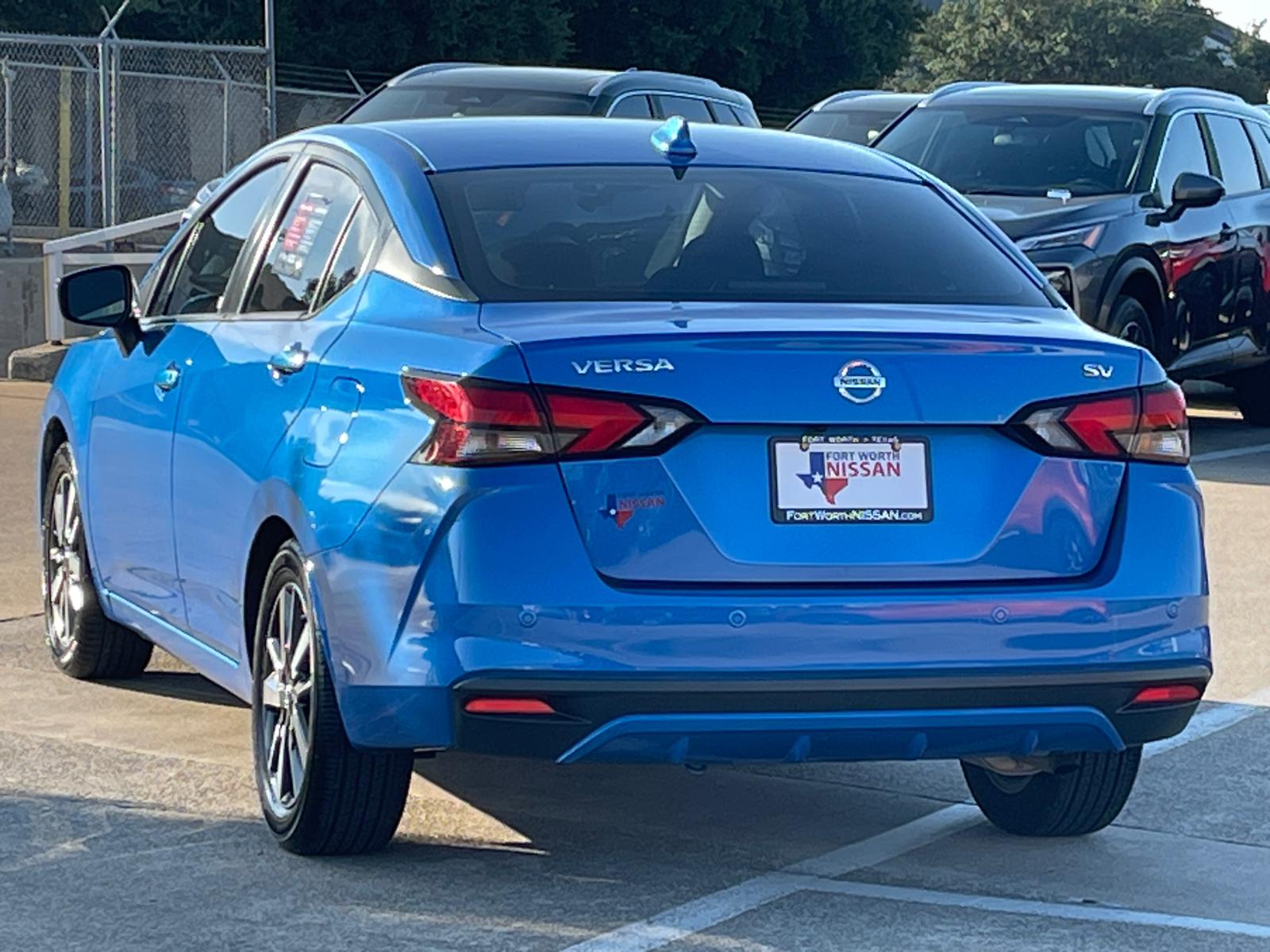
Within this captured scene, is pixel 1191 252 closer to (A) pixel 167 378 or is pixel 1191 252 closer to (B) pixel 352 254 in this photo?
(A) pixel 167 378

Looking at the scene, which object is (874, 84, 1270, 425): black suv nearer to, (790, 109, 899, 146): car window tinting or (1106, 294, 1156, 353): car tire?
(1106, 294, 1156, 353): car tire

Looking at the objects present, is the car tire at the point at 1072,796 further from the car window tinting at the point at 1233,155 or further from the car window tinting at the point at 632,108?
the car window tinting at the point at 632,108

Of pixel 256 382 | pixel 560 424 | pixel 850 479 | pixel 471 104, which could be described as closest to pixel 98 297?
pixel 256 382

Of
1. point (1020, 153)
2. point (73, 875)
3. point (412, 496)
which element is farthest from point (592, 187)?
point (1020, 153)

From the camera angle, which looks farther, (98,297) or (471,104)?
(471,104)

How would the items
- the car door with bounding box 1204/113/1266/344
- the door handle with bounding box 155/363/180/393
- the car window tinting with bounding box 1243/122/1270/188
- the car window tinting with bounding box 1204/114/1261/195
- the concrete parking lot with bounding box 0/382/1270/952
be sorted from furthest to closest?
the car window tinting with bounding box 1243/122/1270/188 < the car window tinting with bounding box 1204/114/1261/195 < the car door with bounding box 1204/113/1266/344 < the door handle with bounding box 155/363/180/393 < the concrete parking lot with bounding box 0/382/1270/952

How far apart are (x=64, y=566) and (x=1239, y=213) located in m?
9.06

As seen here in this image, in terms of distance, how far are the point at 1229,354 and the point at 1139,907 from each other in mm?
9668

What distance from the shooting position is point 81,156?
26.8 meters

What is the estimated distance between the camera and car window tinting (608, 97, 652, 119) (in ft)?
53.6

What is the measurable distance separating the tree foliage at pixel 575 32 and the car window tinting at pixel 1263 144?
25.6 meters

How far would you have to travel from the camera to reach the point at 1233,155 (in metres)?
15.1

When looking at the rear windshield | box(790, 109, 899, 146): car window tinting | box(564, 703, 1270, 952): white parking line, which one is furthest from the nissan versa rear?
box(790, 109, 899, 146): car window tinting

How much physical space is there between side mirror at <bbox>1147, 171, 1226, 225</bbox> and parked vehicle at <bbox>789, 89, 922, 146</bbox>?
179 inches
